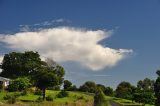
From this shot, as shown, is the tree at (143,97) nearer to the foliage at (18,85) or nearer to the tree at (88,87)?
the foliage at (18,85)

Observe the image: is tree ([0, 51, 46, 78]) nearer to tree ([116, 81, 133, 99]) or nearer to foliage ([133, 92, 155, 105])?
tree ([116, 81, 133, 99])

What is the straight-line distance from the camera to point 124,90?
14138 centimetres

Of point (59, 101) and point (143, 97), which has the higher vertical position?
point (143, 97)

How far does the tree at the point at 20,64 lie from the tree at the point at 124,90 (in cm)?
2883

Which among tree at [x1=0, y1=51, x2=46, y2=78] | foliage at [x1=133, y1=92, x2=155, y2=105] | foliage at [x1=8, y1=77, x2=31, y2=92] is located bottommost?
foliage at [x1=133, y1=92, x2=155, y2=105]

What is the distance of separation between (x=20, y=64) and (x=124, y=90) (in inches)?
1478

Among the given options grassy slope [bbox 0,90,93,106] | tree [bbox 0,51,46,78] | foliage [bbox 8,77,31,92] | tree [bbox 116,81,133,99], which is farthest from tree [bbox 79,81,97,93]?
grassy slope [bbox 0,90,93,106]

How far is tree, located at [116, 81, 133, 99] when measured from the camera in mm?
134125

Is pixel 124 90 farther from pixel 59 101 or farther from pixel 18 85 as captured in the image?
pixel 59 101

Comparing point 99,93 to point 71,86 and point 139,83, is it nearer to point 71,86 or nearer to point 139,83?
point 71,86

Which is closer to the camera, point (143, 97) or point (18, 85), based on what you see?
point (18, 85)

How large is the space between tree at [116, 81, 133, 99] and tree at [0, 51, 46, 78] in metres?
28.8

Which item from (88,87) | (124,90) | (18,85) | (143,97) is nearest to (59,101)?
(18,85)

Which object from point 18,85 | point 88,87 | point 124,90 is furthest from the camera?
point 88,87
